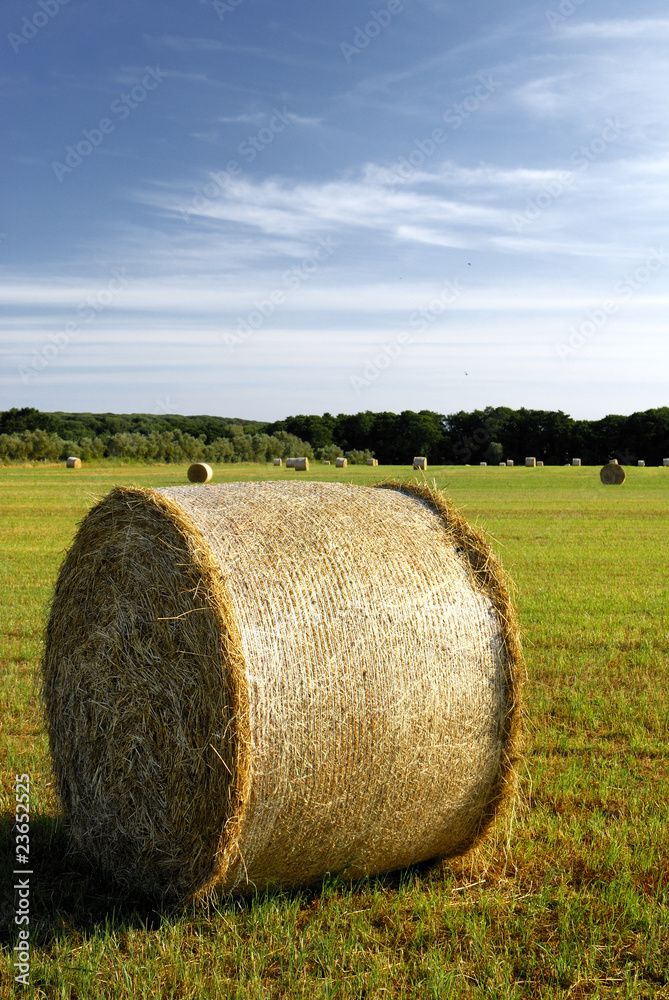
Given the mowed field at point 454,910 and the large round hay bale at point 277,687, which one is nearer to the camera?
the mowed field at point 454,910

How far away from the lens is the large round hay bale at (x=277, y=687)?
4238 millimetres

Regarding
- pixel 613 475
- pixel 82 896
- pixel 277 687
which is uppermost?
pixel 613 475

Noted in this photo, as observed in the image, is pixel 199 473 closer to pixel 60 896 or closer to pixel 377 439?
pixel 60 896

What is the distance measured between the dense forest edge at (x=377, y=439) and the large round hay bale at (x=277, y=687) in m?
67.4

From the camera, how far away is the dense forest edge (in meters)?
74.9

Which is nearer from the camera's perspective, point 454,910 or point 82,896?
point 454,910

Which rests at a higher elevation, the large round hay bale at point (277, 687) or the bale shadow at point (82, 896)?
the large round hay bale at point (277, 687)

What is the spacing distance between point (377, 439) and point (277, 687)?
91800mm

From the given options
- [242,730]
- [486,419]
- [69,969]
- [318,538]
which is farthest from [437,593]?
[486,419]

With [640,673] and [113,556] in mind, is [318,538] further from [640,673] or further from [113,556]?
[640,673]

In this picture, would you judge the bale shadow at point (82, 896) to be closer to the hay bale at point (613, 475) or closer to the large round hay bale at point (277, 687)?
the large round hay bale at point (277, 687)

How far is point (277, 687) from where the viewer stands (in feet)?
13.9

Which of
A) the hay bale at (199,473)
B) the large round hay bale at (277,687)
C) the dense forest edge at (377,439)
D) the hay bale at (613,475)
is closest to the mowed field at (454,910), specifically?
the large round hay bale at (277,687)

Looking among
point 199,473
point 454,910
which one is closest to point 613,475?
point 199,473
